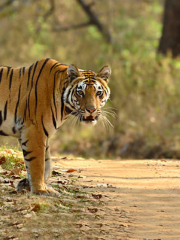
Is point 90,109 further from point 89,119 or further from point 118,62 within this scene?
point 118,62

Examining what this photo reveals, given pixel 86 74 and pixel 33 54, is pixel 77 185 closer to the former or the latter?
pixel 86 74

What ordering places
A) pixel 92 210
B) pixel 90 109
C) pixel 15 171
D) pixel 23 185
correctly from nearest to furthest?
pixel 92 210 → pixel 90 109 → pixel 23 185 → pixel 15 171

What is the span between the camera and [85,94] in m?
5.40

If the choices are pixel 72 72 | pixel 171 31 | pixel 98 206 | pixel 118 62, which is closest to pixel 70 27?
pixel 118 62

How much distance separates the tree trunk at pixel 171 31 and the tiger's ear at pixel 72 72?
10.9 m

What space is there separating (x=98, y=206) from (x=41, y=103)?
51.8 inches

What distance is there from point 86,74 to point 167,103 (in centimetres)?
725

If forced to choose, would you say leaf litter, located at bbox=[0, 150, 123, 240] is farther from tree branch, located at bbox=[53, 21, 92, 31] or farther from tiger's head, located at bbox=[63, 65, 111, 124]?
tree branch, located at bbox=[53, 21, 92, 31]

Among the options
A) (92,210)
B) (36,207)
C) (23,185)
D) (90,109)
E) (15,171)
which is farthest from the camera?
(15,171)

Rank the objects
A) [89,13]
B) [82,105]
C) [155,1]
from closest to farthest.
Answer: [82,105], [89,13], [155,1]

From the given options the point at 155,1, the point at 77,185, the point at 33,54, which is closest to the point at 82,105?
the point at 77,185

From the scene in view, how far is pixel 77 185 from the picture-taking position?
20.2ft

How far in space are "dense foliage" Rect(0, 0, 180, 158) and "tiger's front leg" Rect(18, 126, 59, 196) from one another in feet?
5.61

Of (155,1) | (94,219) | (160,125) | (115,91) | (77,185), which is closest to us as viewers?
(94,219)
